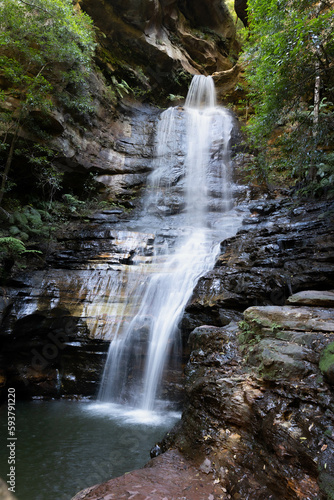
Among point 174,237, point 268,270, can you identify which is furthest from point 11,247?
point 268,270

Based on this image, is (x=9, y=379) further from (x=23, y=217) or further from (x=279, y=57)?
(x=279, y=57)

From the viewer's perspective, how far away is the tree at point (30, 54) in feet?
29.0

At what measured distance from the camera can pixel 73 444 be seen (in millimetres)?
4852

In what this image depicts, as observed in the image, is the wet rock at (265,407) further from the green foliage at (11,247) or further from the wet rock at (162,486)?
the green foliage at (11,247)

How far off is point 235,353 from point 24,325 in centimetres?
585

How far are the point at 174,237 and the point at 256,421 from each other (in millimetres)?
8279

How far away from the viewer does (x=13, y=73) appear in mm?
8594

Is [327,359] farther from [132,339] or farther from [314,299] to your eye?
[132,339]

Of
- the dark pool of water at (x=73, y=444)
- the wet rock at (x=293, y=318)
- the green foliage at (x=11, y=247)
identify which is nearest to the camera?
the wet rock at (x=293, y=318)

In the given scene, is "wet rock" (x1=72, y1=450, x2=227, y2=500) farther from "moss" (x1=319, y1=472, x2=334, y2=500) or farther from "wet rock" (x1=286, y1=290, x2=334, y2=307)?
"wet rock" (x1=286, y1=290, x2=334, y2=307)

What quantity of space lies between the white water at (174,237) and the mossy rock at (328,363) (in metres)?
4.07

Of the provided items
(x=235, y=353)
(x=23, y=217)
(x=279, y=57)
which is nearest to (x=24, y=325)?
(x=23, y=217)

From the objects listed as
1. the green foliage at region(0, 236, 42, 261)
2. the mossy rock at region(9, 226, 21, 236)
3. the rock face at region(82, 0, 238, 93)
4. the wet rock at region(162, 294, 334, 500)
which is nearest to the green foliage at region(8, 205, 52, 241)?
the mossy rock at region(9, 226, 21, 236)

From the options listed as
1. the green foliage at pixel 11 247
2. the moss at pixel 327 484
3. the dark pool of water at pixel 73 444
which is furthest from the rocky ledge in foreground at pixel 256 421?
the green foliage at pixel 11 247
